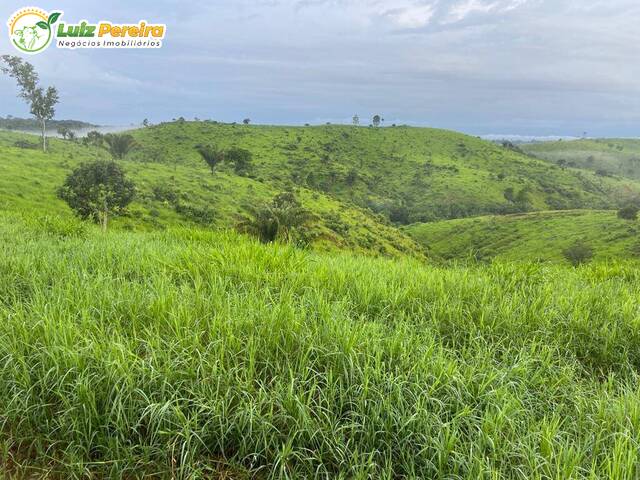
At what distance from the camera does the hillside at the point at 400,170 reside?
137 meters

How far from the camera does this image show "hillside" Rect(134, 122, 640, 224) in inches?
5404

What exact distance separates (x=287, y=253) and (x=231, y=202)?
70.0m

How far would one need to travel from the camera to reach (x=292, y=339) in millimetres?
4266

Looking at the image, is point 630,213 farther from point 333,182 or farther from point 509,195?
point 333,182

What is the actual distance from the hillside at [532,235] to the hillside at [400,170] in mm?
19740

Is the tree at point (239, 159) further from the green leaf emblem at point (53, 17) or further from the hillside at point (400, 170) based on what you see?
the green leaf emblem at point (53, 17)

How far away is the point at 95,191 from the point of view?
44531 mm

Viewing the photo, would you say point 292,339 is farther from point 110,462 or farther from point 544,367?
point 544,367

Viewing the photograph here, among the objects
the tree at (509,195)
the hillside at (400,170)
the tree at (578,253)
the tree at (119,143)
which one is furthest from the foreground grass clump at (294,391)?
the tree at (509,195)

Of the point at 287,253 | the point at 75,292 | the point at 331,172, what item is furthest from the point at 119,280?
the point at 331,172

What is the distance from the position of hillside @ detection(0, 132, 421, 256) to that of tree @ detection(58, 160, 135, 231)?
315 cm

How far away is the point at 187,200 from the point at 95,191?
24.5 meters

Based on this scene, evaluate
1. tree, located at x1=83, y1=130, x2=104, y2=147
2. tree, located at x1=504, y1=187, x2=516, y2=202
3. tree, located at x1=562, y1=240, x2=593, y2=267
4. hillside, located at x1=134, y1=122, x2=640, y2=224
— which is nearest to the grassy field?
tree, located at x1=562, y1=240, x2=593, y2=267

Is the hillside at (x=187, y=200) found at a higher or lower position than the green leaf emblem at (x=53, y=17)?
lower
